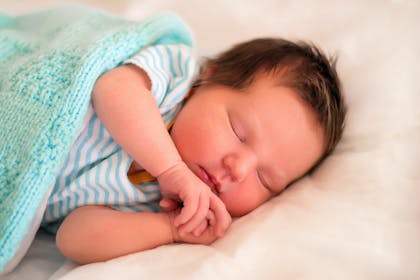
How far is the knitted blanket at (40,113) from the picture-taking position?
708 mm

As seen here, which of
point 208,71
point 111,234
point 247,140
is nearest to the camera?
point 111,234

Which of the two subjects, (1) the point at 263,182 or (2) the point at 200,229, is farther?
(1) the point at 263,182

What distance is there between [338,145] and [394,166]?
0.16 metres

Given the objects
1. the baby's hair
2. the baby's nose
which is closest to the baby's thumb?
the baby's nose

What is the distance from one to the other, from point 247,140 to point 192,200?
0.59ft

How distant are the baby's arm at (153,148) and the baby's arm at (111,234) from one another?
0.04 metres

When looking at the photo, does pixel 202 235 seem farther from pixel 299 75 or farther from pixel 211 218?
pixel 299 75

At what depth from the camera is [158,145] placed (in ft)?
2.48

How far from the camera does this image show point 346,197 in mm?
764

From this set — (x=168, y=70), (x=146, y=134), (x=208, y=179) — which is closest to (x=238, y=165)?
(x=208, y=179)

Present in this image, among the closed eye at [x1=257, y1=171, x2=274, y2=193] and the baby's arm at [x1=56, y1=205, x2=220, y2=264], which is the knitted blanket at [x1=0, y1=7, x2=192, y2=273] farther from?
the closed eye at [x1=257, y1=171, x2=274, y2=193]

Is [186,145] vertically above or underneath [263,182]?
above

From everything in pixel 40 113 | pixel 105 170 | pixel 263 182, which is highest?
pixel 40 113

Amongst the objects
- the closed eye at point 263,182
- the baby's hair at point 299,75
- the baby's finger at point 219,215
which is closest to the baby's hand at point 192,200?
the baby's finger at point 219,215
